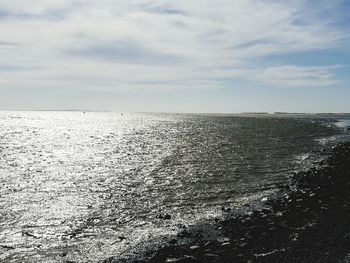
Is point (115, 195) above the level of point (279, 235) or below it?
below

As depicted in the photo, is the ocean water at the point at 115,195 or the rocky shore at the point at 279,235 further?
the ocean water at the point at 115,195

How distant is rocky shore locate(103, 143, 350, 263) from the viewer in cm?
1623

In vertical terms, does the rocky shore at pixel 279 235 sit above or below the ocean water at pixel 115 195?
above

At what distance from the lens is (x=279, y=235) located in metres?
18.8

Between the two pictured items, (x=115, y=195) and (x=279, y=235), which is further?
(x=115, y=195)

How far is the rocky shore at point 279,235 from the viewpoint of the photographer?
53.3 ft

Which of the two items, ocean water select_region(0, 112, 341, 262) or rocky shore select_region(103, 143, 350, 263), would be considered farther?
ocean water select_region(0, 112, 341, 262)

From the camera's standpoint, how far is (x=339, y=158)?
43.0 m

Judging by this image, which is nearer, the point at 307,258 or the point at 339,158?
the point at 307,258

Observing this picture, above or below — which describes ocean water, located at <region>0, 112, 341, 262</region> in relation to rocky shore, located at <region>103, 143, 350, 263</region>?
below

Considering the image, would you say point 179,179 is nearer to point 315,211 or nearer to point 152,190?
point 152,190

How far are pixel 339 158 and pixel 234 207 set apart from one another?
22673mm

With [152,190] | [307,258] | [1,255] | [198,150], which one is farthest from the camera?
[198,150]

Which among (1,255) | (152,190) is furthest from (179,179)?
(1,255)
